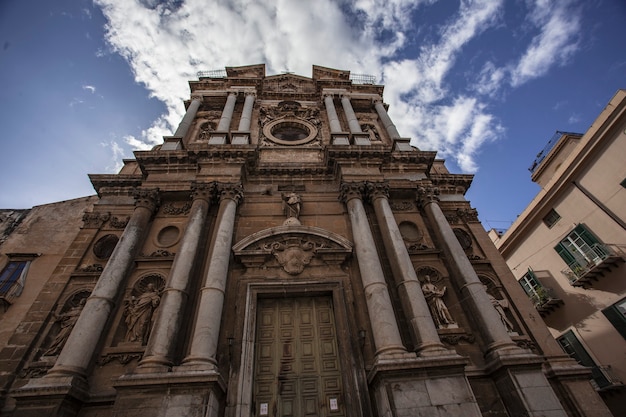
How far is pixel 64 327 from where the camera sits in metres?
8.07

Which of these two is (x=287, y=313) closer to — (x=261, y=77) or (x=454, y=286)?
(x=454, y=286)

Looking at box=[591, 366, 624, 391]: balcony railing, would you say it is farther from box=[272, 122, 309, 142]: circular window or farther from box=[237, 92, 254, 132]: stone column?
box=[237, 92, 254, 132]: stone column

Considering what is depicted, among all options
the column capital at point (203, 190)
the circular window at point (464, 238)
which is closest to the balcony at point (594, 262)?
the circular window at point (464, 238)

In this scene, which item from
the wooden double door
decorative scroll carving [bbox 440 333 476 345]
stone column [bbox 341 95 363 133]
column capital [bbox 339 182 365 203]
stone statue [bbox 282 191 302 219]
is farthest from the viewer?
stone column [bbox 341 95 363 133]

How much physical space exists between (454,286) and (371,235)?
2.87m

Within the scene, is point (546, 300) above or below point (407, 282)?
above

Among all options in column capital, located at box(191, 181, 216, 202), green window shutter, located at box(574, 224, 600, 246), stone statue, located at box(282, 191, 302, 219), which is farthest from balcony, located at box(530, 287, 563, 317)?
column capital, located at box(191, 181, 216, 202)

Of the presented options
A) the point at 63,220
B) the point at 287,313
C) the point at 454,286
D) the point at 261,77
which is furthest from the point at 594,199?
→ the point at 63,220

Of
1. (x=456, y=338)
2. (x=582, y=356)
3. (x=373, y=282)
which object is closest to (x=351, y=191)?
(x=373, y=282)

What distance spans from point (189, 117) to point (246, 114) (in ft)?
9.50

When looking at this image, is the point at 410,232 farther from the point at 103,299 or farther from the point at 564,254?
the point at 564,254

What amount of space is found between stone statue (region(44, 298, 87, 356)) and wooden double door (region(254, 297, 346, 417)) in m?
4.94

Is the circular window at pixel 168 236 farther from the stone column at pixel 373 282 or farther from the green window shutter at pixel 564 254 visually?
the green window shutter at pixel 564 254

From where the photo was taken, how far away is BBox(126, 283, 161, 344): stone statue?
7691mm
